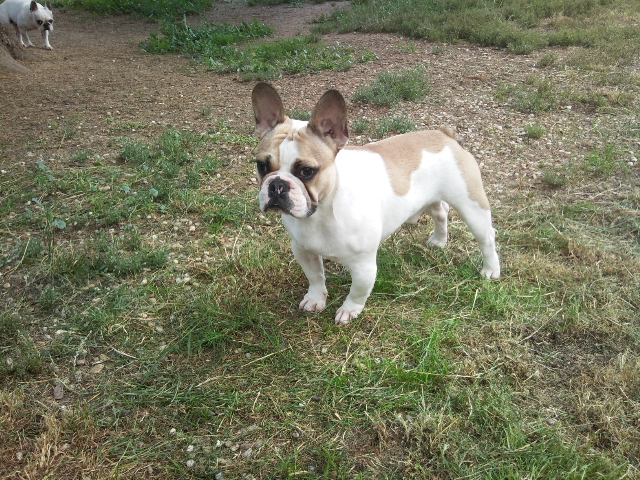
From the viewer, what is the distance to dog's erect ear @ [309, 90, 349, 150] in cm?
299

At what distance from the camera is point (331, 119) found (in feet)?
10.1

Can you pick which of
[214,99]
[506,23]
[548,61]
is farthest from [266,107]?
[506,23]

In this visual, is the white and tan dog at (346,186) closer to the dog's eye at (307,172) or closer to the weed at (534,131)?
the dog's eye at (307,172)

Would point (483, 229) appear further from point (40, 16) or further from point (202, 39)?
point (40, 16)

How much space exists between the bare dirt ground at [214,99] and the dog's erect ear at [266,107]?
118 inches

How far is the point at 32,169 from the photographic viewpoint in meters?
5.70

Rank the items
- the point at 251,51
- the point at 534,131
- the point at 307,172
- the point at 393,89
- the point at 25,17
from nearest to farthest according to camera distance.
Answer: the point at 307,172 → the point at 534,131 → the point at 393,89 → the point at 251,51 → the point at 25,17

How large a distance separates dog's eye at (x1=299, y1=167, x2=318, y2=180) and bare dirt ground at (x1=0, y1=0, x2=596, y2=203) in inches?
116

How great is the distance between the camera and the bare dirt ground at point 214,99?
20.4 ft

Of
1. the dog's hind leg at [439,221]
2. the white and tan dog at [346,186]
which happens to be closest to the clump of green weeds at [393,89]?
the dog's hind leg at [439,221]

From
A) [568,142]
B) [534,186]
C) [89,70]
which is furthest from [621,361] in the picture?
[89,70]

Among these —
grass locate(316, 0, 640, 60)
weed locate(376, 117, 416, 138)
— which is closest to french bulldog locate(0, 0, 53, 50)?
grass locate(316, 0, 640, 60)

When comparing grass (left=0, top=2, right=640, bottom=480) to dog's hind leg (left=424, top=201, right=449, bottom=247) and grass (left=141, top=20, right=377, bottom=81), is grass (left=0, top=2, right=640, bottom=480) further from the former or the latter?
grass (left=141, top=20, right=377, bottom=81)

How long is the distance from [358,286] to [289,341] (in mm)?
636
